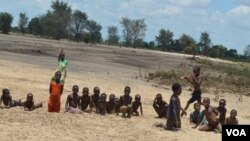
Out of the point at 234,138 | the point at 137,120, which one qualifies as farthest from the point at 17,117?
the point at 234,138

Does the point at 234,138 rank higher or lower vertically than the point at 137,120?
higher

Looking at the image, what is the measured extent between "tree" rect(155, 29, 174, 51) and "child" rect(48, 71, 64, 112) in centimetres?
10837

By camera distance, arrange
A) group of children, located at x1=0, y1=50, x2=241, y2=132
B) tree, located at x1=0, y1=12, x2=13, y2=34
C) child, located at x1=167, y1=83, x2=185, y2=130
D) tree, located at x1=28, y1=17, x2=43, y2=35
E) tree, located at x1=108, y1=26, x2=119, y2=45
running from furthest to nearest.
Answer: tree, located at x1=108, y1=26, x2=119, y2=45 → tree, located at x1=28, y1=17, x2=43, y2=35 → tree, located at x1=0, y1=12, x2=13, y2=34 → group of children, located at x1=0, y1=50, x2=241, y2=132 → child, located at x1=167, y1=83, x2=185, y2=130

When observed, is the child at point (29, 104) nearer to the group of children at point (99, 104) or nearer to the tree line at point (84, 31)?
the group of children at point (99, 104)

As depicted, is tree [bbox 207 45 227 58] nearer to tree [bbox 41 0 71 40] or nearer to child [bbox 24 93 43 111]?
tree [bbox 41 0 71 40]

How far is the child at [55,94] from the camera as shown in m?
13.8

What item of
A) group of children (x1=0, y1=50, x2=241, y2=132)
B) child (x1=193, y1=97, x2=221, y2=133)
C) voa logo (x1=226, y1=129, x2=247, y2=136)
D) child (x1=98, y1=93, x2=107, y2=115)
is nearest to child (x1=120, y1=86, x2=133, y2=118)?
group of children (x1=0, y1=50, x2=241, y2=132)

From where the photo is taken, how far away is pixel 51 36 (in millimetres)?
114625

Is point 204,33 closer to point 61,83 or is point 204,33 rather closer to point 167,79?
point 167,79

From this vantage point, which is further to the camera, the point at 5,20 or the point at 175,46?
the point at 175,46

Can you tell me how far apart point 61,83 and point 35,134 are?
151 inches

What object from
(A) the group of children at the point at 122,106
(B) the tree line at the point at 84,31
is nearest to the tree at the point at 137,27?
(B) the tree line at the point at 84,31

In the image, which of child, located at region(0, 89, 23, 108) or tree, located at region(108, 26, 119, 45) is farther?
tree, located at region(108, 26, 119, 45)

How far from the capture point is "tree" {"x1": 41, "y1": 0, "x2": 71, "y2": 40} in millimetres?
108375
